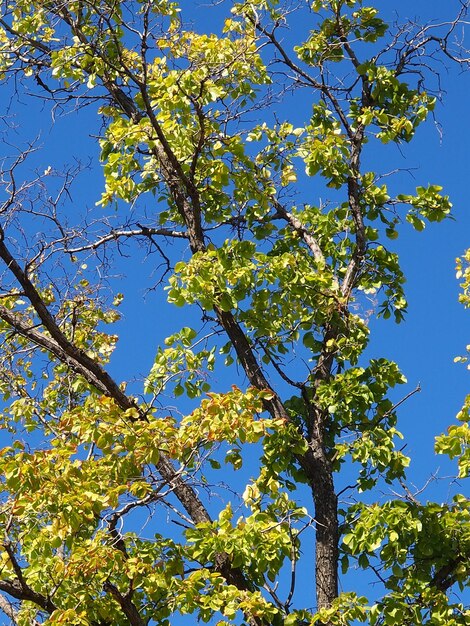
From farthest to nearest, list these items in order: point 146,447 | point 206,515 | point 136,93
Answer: point 136,93
point 206,515
point 146,447

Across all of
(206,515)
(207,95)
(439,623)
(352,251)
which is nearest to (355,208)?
A: (352,251)

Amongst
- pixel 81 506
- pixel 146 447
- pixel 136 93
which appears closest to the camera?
pixel 81 506

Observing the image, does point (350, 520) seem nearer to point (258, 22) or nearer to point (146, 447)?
point (146, 447)

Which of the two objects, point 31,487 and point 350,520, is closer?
point 31,487

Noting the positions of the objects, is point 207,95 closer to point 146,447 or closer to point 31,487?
point 146,447

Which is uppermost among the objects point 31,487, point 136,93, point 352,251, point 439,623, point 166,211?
point 136,93

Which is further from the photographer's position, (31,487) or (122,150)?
(122,150)

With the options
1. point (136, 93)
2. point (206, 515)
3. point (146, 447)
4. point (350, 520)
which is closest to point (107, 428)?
point (146, 447)

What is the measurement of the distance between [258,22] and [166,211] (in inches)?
96.2

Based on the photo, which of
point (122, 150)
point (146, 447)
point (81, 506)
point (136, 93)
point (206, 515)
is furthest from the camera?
point (136, 93)

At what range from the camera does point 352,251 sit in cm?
1021

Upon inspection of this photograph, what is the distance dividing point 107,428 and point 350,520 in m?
2.84

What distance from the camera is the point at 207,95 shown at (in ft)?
29.7

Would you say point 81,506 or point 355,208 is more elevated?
point 355,208
